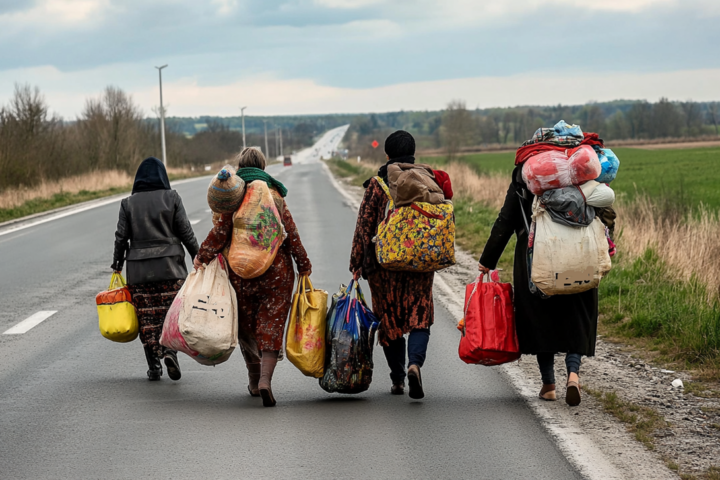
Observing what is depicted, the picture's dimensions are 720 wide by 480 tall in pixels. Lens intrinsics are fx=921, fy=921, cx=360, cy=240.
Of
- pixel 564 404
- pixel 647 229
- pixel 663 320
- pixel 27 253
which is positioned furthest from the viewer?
pixel 27 253

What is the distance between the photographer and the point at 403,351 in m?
6.41

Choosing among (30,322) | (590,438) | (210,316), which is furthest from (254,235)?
(30,322)

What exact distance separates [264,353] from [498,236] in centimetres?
177

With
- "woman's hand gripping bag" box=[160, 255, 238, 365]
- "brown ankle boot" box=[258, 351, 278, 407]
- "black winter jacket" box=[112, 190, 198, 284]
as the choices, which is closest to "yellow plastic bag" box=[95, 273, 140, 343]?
"black winter jacket" box=[112, 190, 198, 284]

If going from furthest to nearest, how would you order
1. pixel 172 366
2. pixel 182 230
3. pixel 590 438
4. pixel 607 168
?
1. pixel 182 230
2. pixel 172 366
3. pixel 607 168
4. pixel 590 438

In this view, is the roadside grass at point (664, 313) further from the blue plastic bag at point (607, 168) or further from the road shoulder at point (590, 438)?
the blue plastic bag at point (607, 168)

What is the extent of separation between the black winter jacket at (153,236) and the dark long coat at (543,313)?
250cm

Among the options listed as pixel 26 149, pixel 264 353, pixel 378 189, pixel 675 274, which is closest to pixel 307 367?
pixel 264 353

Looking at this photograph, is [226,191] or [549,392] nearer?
[226,191]

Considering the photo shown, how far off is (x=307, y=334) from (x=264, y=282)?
46 cm

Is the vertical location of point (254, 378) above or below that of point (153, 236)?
below

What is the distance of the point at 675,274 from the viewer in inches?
424

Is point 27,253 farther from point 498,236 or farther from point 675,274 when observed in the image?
point 498,236

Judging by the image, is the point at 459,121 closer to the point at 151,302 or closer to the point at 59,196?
the point at 59,196
